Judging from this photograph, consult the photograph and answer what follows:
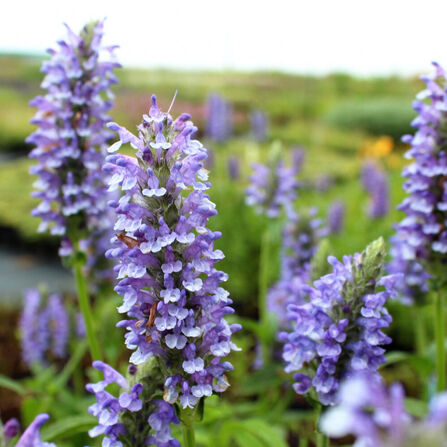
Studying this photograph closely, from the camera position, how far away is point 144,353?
5.79 ft

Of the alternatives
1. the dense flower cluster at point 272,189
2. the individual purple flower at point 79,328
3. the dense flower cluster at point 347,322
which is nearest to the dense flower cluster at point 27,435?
the dense flower cluster at point 347,322

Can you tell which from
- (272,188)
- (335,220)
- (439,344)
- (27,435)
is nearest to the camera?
(27,435)

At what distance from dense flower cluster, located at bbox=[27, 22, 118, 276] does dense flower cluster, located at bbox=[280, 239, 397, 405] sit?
1.75 m

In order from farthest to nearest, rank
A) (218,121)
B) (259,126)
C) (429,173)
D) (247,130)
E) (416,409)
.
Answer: (247,130), (259,126), (218,121), (416,409), (429,173)

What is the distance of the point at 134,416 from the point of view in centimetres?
186

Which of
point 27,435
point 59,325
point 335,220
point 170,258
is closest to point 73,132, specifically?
point 170,258

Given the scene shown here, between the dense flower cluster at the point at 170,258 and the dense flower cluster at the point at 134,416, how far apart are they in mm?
93

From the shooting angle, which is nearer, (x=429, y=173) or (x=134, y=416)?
(x=134, y=416)

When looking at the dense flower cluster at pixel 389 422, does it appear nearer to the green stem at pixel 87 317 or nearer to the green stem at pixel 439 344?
the green stem at pixel 439 344

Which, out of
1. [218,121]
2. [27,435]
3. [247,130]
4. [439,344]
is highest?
[247,130]

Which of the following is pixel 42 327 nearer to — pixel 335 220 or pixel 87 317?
pixel 87 317

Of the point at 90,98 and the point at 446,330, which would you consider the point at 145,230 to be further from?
the point at 446,330

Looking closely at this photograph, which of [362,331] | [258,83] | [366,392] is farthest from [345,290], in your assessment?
[258,83]

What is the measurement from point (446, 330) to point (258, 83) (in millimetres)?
20542
